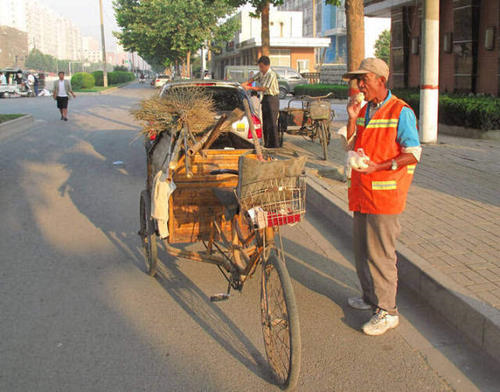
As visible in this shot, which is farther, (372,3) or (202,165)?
(372,3)

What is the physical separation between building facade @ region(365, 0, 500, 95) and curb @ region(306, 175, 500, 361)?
557 inches

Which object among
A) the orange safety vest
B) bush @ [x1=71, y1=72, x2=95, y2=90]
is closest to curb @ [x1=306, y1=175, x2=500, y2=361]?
the orange safety vest

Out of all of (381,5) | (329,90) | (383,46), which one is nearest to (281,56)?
(383,46)

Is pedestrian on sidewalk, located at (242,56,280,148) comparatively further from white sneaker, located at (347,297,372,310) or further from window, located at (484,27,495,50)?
window, located at (484,27,495,50)

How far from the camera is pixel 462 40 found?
18.5m

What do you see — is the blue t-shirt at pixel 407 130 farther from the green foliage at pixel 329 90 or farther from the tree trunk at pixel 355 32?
the green foliage at pixel 329 90

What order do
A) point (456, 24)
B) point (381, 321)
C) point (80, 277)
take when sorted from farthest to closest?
point (456, 24), point (80, 277), point (381, 321)

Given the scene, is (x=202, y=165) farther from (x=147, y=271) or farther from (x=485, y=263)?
(x=485, y=263)

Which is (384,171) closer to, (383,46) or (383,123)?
(383,123)

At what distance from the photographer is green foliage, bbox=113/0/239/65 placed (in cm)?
5288

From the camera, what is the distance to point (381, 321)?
13.3 feet

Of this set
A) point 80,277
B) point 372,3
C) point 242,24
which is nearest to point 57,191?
point 80,277

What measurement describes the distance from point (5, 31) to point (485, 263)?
170 meters

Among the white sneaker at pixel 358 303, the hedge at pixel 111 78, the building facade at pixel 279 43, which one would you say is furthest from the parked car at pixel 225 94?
the hedge at pixel 111 78
